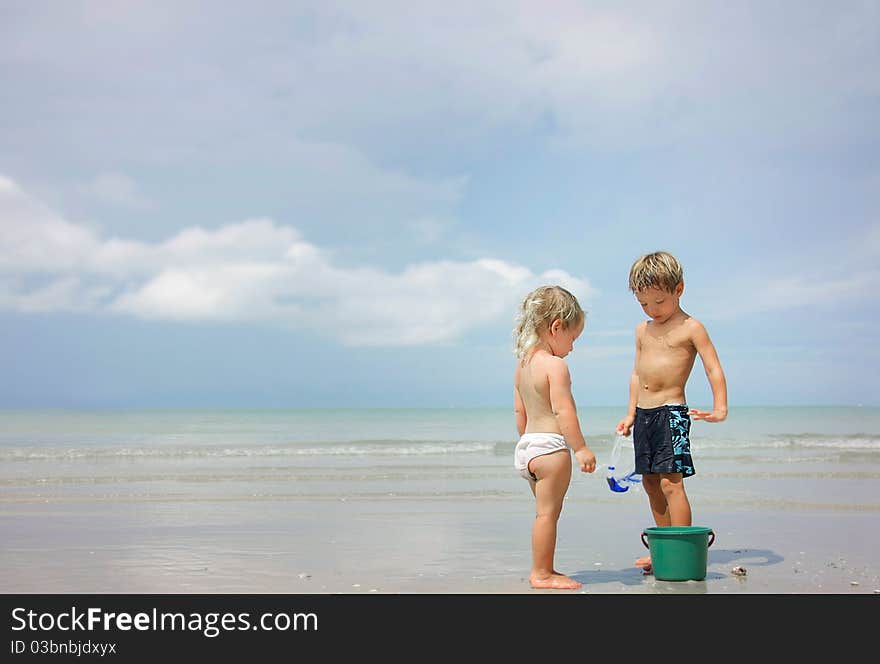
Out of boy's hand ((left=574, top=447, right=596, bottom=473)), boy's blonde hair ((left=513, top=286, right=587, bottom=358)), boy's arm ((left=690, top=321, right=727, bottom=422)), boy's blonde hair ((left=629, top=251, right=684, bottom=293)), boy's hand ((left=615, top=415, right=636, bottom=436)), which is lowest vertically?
boy's hand ((left=574, top=447, right=596, bottom=473))

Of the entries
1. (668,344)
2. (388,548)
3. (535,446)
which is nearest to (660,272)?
(668,344)

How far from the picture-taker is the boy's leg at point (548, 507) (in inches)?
197

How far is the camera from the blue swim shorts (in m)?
5.47

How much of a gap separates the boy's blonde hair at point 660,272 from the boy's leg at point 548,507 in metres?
1.28

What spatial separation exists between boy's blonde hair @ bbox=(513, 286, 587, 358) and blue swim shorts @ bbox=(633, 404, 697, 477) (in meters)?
0.90

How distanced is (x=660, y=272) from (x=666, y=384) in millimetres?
719

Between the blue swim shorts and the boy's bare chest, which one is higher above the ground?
the boy's bare chest

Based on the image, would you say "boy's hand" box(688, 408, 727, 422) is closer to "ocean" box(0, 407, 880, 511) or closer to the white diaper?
the white diaper

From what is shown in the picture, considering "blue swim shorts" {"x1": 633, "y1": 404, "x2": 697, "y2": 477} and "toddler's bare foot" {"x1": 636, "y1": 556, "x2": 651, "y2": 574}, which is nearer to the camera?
"blue swim shorts" {"x1": 633, "y1": 404, "x2": 697, "y2": 477}

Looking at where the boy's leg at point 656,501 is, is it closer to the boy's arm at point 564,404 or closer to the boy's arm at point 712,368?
the boy's arm at point 712,368

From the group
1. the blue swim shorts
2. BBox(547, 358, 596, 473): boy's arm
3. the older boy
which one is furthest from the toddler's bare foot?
BBox(547, 358, 596, 473): boy's arm

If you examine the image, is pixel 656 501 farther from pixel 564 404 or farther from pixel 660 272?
pixel 660 272

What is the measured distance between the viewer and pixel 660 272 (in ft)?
18.1
